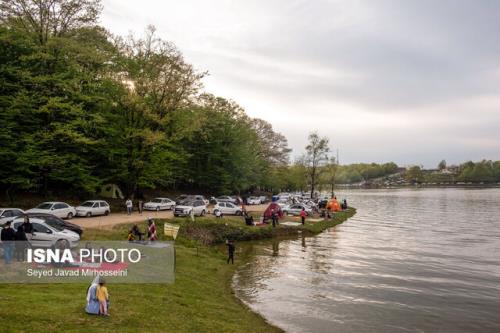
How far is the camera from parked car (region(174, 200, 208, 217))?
132ft

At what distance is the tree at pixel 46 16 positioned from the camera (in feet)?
138

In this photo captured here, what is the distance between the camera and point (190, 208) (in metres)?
40.1

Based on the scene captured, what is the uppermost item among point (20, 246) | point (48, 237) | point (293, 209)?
point (20, 246)

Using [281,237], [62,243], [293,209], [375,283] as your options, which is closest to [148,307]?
[62,243]

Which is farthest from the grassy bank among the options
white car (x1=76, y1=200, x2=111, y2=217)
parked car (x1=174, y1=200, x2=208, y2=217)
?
parked car (x1=174, y1=200, x2=208, y2=217)

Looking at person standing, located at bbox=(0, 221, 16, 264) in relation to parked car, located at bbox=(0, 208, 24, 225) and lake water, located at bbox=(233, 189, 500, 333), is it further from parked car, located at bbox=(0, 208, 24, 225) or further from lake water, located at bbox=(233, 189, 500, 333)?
lake water, located at bbox=(233, 189, 500, 333)

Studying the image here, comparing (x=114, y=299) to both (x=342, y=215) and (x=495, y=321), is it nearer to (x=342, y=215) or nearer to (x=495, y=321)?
(x=495, y=321)

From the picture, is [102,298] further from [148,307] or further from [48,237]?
[48,237]

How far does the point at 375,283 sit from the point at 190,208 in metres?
20.2

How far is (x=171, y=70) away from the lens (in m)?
50.9

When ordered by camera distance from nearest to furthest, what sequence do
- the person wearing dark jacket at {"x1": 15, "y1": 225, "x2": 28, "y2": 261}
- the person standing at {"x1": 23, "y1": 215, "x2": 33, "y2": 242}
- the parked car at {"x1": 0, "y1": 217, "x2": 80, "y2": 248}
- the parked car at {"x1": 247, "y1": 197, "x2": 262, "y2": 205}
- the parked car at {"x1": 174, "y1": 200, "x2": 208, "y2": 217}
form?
the person wearing dark jacket at {"x1": 15, "y1": 225, "x2": 28, "y2": 261}, the person standing at {"x1": 23, "y1": 215, "x2": 33, "y2": 242}, the parked car at {"x1": 0, "y1": 217, "x2": 80, "y2": 248}, the parked car at {"x1": 174, "y1": 200, "x2": 208, "y2": 217}, the parked car at {"x1": 247, "y1": 197, "x2": 262, "y2": 205}

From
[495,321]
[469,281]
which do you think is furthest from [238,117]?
[495,321]

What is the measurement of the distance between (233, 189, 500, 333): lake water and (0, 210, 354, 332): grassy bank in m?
1.52

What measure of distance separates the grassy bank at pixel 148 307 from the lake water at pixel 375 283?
1.52 meters
